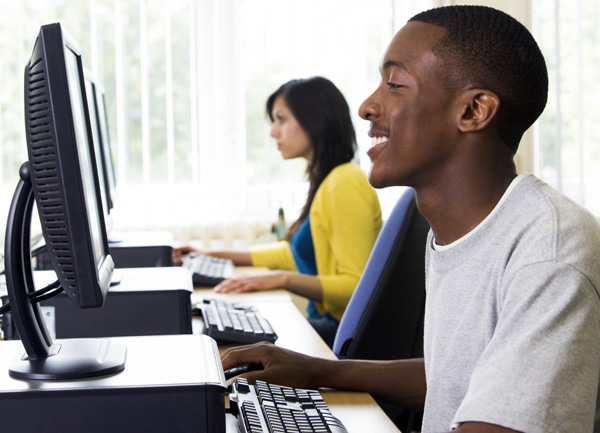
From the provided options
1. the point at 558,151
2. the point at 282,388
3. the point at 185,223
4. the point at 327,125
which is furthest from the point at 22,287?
the point at 558,151

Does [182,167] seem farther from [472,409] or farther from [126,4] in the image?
[472,409]

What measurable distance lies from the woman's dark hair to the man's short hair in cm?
153

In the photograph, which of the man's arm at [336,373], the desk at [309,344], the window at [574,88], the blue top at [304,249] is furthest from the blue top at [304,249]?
the window at [574,88]

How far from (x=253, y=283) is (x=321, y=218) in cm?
34

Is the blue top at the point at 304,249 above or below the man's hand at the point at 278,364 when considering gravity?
below

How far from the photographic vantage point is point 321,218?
2.36m

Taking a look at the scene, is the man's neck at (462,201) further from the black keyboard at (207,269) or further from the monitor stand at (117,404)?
the black keyboard at (207,269)

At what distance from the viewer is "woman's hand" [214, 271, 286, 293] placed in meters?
2.11

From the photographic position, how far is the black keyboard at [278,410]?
90cm

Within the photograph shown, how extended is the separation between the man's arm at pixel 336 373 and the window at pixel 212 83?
2.17m

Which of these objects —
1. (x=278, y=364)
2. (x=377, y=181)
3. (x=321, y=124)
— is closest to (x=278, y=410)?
(x=278, y=364)

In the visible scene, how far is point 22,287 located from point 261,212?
8.24 feet

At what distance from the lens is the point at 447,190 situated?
0.98m

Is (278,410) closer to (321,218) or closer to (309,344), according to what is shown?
(309,344)
